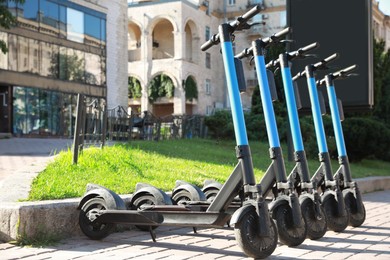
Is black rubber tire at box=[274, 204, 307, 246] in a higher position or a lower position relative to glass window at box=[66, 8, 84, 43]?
lower

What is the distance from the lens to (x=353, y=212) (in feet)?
22.8

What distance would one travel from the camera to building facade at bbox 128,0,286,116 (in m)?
48.2

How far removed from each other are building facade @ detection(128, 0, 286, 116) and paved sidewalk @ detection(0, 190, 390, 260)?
135 feet

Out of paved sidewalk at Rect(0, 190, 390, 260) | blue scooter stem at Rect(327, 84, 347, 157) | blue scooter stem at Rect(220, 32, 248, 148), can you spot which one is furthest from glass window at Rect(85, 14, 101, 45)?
blue scooter stem at Rect(220, 32, 248, 148)

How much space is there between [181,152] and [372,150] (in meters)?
6.26

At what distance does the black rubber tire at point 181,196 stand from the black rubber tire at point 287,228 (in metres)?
1.41

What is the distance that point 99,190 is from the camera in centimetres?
582

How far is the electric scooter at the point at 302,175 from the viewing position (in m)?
5.91

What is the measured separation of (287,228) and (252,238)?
740mm

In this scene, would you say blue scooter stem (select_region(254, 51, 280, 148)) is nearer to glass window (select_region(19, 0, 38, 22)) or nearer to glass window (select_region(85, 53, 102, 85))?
glass window (select_region(19, 0, 38, 22))

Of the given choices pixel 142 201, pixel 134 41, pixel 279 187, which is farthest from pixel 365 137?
pixel 134 41

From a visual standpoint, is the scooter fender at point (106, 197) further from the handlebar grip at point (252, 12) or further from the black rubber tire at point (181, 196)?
the handlebar grip at point (252, 12)

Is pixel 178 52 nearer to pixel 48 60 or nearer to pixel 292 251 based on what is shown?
pixel 48 60

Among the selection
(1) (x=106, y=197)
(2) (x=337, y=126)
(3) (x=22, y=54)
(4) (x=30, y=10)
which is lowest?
(1) (x=106, y=197)
